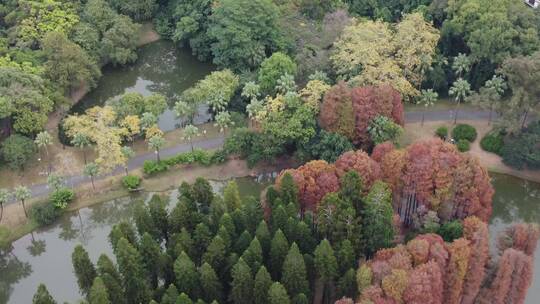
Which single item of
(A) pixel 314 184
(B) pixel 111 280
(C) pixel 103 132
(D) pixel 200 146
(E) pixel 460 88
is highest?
(E) pixel 460 88

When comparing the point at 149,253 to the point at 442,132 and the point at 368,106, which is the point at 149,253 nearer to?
the point at 368,106

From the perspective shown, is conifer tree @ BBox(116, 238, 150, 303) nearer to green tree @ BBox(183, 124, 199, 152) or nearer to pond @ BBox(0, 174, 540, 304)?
pond @ BBox(0, 174, 540, 304)

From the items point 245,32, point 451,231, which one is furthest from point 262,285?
point 245,32

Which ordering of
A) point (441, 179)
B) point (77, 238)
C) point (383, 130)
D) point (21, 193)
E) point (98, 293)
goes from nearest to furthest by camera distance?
point (98, 293), point (441, 179), point (21, 193), point (77, 238), point (383, 130)

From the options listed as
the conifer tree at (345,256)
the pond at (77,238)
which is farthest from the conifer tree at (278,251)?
the pond at (77,238)

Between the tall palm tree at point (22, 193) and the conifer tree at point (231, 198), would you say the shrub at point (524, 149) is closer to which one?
the conifer tree at point (231, 198)

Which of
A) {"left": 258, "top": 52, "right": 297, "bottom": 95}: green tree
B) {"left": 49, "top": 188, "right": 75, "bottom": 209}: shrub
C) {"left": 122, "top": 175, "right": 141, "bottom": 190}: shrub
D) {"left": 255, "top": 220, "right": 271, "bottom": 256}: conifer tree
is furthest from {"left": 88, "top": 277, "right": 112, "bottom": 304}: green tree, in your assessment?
{"left": 258, "top": 52, "right": 297, "bottom": 95}: green tree

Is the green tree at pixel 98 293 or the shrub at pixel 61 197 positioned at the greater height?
the green tree at pixel 98 293
